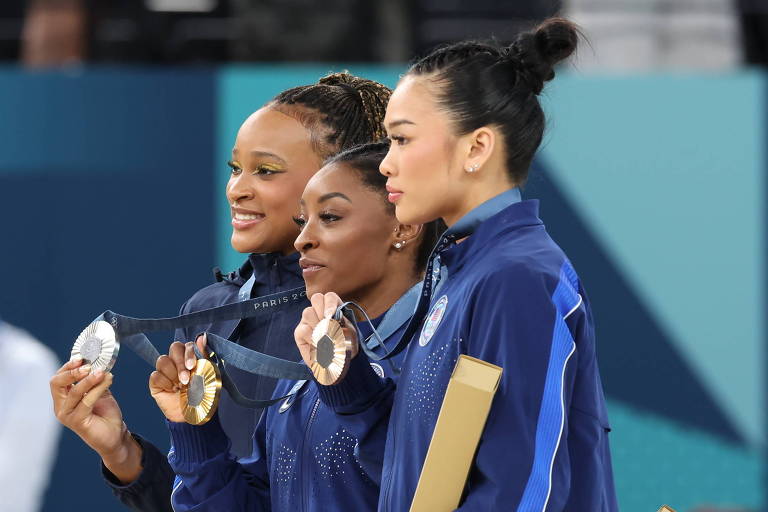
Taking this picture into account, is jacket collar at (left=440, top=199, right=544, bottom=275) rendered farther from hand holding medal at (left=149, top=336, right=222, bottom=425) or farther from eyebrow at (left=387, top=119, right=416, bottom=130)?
hand holding medal at (left=149, top=336, right=222, bottom=425)

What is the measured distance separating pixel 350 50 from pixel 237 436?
4.37 metres

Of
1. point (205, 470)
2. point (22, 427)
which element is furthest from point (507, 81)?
point (22, 427)

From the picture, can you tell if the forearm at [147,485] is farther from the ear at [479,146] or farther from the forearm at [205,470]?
the ear at [479,146]

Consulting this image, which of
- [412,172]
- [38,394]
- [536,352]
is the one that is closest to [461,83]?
[412,172]

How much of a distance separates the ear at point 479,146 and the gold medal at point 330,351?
1.00 feet

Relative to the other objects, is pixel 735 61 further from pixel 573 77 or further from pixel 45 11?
pixel 45 11

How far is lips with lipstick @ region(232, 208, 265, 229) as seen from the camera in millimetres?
2400

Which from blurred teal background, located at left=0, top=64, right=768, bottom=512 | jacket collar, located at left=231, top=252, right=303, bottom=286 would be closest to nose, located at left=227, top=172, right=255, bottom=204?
jacket collar, located at left=231, top=252, right=303, bottom=286

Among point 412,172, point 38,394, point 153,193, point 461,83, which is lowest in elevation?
point 38,394

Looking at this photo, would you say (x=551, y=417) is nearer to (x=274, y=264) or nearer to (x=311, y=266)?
(x=311, y=266)

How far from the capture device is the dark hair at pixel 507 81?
1.86 metres

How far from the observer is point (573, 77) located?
15.8 feet

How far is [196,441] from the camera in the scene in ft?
6.85

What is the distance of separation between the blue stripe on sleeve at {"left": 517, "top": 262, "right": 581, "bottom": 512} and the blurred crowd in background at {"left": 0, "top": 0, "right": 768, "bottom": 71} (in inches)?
168
